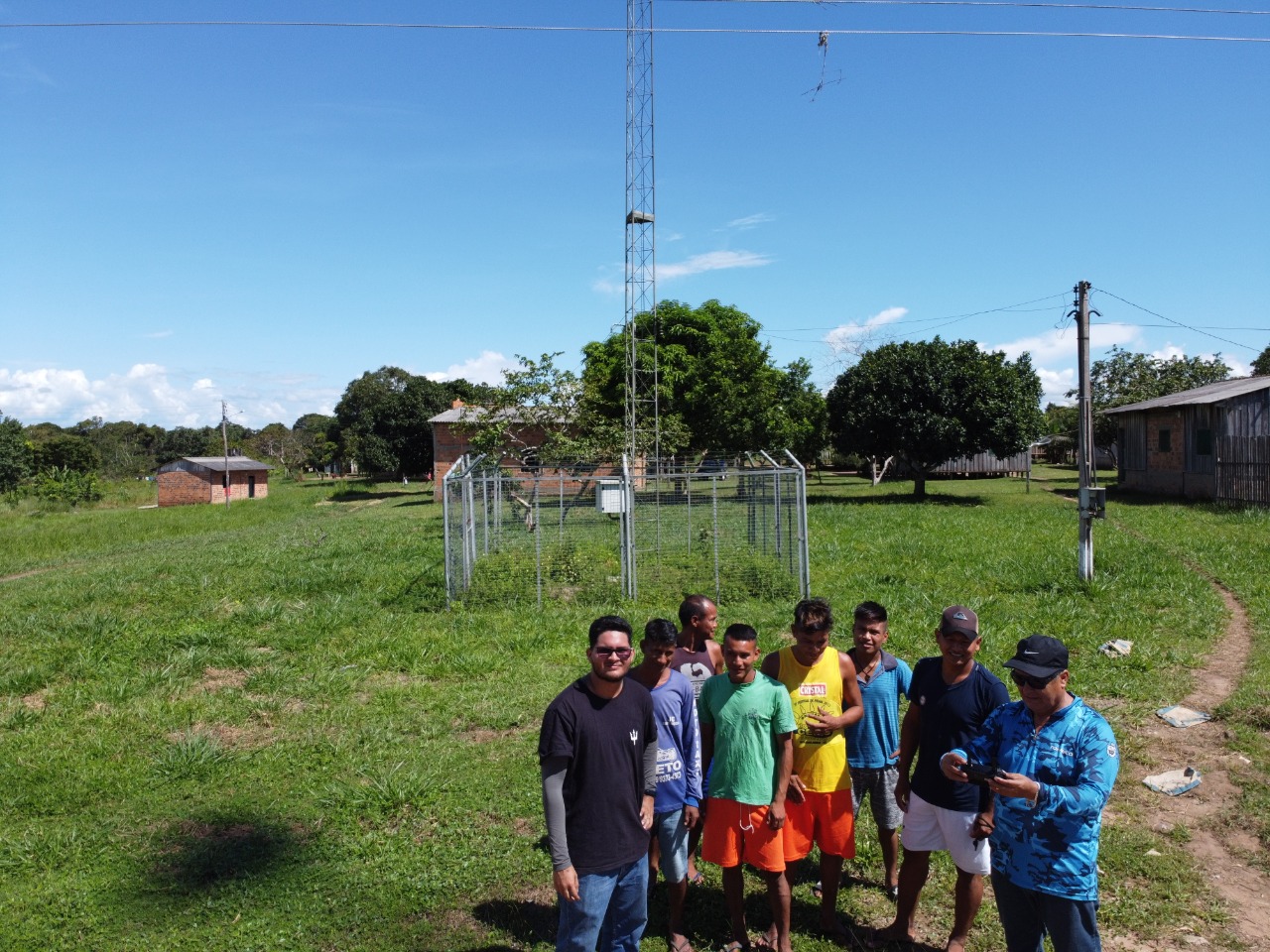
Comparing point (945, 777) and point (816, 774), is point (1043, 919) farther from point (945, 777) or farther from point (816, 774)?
point (816, 774)

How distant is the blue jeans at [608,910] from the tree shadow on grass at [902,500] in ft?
80.3

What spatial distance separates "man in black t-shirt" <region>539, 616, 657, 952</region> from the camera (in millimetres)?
3328

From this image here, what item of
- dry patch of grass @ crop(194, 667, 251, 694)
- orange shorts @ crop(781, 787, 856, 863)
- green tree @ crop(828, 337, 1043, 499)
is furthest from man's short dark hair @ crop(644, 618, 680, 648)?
green tree @ crop(828, 337, 1043, 499)

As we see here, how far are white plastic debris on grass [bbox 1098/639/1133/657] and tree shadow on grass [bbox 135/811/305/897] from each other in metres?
7.80

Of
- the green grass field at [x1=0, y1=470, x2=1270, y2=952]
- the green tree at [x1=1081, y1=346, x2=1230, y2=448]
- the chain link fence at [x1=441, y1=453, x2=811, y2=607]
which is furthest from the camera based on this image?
the green tree at [x1=1081, y1=346, x2=1230, y2=448]

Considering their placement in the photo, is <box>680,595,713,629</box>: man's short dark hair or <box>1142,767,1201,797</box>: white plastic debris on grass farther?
<box>1142,767,1201,797</box>: white plastic debris on grass

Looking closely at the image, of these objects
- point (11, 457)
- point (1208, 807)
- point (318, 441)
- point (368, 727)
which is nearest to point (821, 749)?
point (1208, 807)

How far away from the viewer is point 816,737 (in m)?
4.21

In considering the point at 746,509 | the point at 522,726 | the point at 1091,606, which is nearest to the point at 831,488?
the point at 746,509

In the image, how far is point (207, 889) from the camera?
15.7ft

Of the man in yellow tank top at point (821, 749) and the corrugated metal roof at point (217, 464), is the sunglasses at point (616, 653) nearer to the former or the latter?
the man in yellow tank top at point (821, 749)

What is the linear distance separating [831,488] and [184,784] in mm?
32599

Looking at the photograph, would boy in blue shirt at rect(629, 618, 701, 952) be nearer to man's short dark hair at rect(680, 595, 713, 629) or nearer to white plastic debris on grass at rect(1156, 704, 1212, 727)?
man's short dark hair at rect(680, 595, 713, 629)

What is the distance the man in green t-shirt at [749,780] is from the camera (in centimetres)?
401
